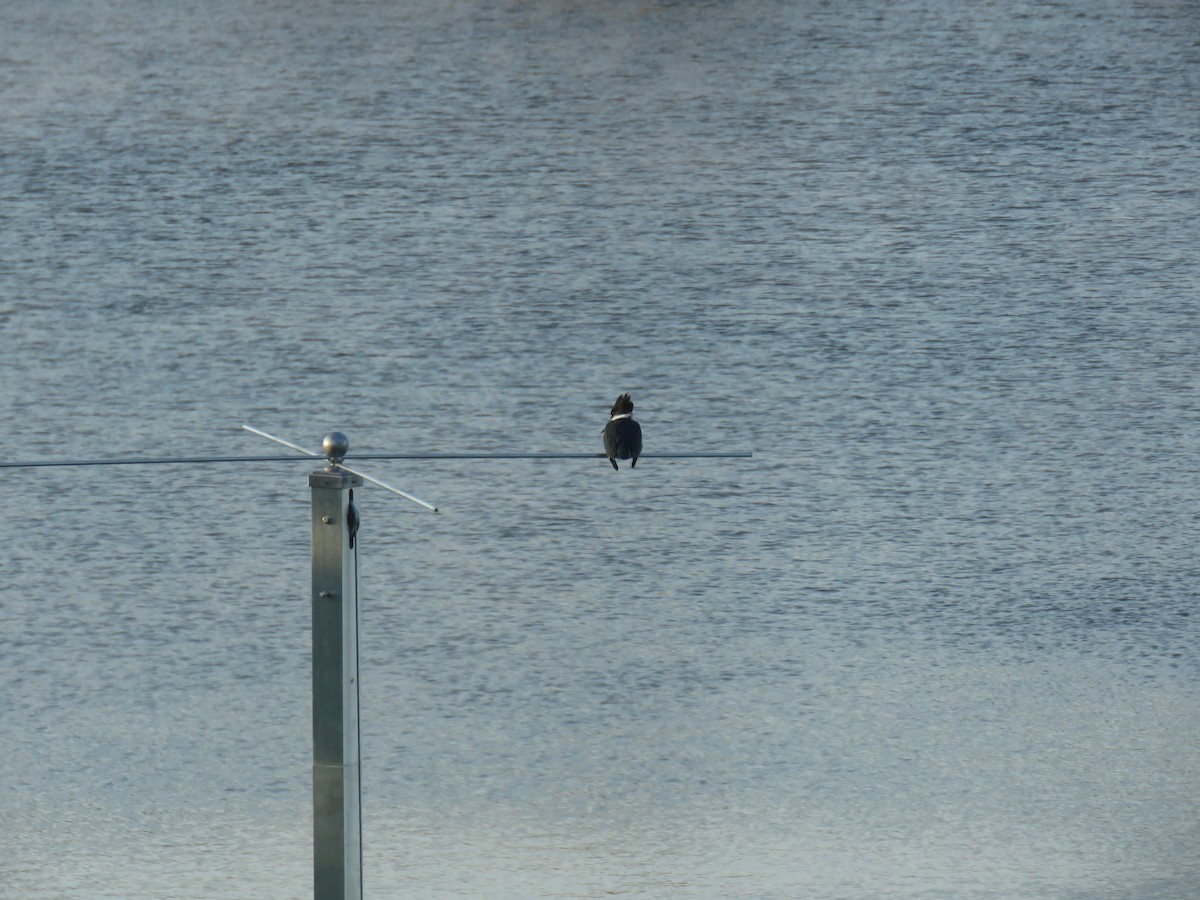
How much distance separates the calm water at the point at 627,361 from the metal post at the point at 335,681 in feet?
13.4

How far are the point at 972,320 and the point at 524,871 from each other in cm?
435

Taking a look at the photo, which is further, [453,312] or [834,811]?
[453,312]

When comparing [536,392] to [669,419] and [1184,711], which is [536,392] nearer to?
[669,419]

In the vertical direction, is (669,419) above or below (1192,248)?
below

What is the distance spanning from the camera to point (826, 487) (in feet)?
32.7

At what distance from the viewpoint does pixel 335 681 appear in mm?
5309

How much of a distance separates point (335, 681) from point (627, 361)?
16.0ft

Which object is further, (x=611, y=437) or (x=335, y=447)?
(x=611, y=437)

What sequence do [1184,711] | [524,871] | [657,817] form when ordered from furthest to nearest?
[1184,711] < [657,817] < [524,871]

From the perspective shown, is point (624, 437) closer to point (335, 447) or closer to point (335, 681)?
point (335, 447)

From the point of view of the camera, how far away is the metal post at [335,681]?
5.15 meters

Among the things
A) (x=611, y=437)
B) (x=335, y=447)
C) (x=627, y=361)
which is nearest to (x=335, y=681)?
(x=335, y=447)

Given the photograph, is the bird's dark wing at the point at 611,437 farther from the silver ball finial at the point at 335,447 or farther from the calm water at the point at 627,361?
the calm water at the point at 627,361

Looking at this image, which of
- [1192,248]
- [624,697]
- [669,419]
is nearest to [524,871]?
[624,697]
